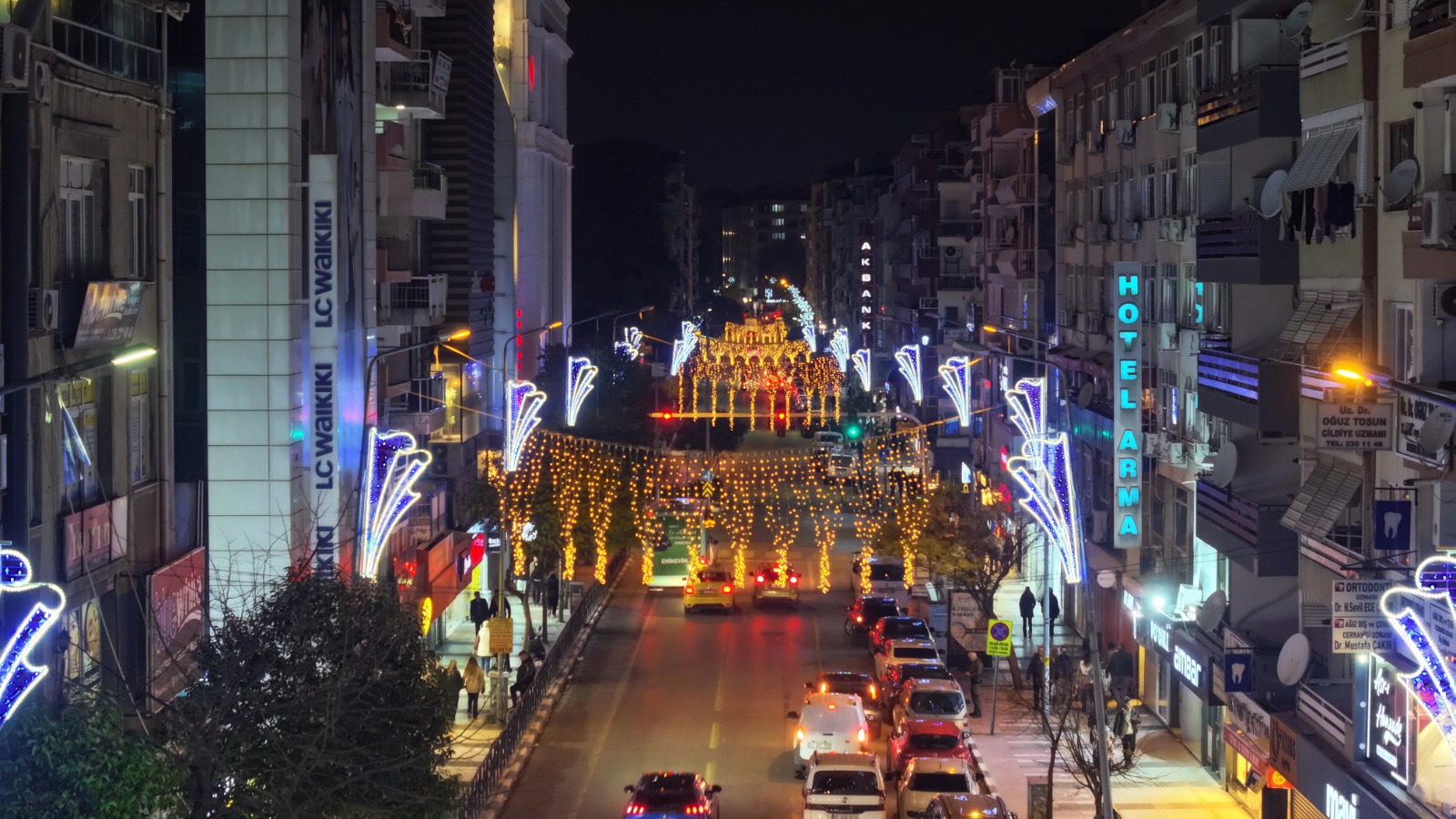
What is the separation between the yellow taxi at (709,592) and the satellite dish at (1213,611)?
18.4 metres

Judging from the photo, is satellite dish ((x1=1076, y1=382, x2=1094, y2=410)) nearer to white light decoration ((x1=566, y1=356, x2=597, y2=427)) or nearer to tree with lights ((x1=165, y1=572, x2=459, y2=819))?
white light decoration ((x1=566, y1=356, x2=597, y2=427))

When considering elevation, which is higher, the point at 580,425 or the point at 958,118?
the point at 958,118

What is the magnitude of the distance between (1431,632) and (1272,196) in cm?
A: 919

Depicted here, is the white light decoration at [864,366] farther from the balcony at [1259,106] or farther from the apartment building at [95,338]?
the apartment building at [95,338]

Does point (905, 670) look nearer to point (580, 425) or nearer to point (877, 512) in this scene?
point (877, 512)

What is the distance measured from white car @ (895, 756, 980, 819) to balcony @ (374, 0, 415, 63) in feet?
56.8

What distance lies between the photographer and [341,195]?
30.6 m

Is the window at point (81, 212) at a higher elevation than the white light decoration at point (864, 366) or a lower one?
higher

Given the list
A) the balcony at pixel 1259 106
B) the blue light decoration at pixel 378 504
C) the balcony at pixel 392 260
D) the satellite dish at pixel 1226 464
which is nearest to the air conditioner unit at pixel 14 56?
the blue light decoration at pixel 378 504

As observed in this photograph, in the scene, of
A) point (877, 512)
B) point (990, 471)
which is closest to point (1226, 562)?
point (877, 512)

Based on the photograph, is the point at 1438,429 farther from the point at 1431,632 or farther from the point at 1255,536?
the point at 1255,536

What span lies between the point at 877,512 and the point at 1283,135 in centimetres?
2815

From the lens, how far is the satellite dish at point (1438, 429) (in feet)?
59.6

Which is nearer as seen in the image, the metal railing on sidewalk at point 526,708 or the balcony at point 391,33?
the metal railing on sidewalk at point 526,708
